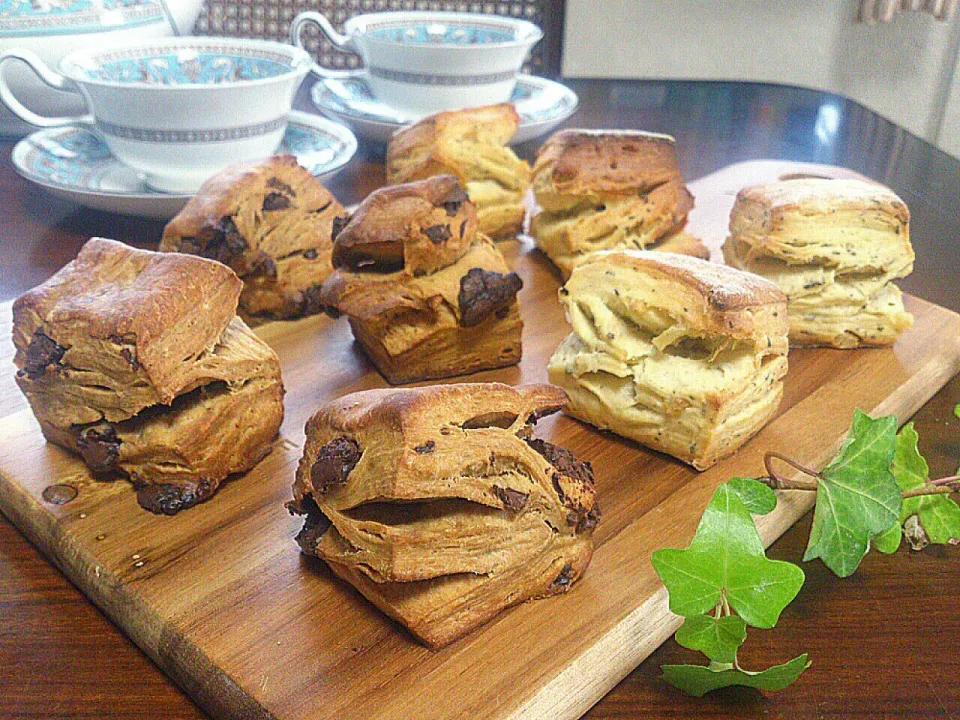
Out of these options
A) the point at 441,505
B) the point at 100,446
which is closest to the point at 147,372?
the point at 100,446

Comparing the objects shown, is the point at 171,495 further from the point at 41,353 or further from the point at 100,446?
the point at 41,353

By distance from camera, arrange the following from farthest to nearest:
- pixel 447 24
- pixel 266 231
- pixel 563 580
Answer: pixel 447 24 → pixel 266 231 → pixel 563 580

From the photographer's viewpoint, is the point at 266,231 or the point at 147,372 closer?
the point at 147,372

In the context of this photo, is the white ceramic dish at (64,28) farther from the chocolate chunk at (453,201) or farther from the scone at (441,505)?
the scone at (441,505)

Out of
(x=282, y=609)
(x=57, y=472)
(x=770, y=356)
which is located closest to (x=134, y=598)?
(x=282, y=609)

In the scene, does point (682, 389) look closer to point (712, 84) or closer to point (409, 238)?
point (409, 238)

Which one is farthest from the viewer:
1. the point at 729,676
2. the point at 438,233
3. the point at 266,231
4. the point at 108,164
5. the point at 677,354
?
the point at 108,164
